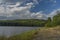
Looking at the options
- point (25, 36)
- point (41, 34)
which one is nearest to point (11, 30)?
point (25, 36)

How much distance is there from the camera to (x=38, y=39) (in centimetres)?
416

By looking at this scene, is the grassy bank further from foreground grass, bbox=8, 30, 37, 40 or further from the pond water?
the pond water

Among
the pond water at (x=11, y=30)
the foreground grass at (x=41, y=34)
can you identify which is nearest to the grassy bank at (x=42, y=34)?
the foreground grass at (x=41, y=34)

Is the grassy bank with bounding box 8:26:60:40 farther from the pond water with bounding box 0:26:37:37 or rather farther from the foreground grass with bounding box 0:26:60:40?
the pond water with bounding box 0:26:37:37

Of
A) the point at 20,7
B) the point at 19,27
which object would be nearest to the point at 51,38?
the point at 19,27

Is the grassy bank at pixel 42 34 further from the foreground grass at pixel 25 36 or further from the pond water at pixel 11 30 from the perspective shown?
the pond water at pixel 11 30

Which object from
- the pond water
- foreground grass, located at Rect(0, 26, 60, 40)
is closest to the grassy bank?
foreground grass, located at Rect(0, 26, 60, 40)

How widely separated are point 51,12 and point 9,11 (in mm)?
1088

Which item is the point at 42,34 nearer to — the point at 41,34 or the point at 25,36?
the point at 41,34

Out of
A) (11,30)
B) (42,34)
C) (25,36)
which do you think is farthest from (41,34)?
(11,30)

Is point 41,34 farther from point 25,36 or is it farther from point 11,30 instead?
point 11,30

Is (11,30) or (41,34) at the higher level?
(11,30)

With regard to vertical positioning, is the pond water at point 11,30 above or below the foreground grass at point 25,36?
above

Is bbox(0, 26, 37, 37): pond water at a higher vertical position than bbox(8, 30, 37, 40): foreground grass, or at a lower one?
higher
